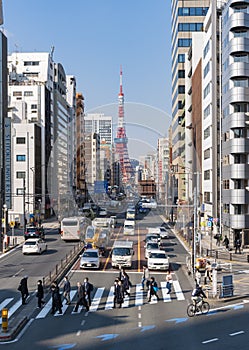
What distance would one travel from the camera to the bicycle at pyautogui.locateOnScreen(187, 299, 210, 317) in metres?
25.6

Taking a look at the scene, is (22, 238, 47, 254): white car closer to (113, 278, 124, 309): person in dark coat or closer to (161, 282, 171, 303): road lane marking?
(161, 282, 171, 303): road lane marking

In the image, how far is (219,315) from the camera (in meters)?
25.8

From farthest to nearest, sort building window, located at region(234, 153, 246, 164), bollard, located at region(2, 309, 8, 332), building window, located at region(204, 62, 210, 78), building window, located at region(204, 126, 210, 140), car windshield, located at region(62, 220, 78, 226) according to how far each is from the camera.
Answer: building window, located at region(204, 126, 210, 140) → building window, located at region(204, 62, 210, 78) → car windshield, located at region(62, 220, 78, 226) → building window, located at region(234, 153, 246, 164) → bollard, located at region(2, 309, 8, 332)

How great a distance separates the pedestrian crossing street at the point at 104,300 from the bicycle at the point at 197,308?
3.40m

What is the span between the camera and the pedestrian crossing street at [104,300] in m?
27.1

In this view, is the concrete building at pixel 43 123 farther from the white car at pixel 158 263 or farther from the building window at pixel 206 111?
the white car at pixel 158 263

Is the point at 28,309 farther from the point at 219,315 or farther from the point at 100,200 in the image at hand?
the point at 100,200

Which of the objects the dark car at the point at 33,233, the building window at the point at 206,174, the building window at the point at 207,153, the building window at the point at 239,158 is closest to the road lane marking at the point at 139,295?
the building window at the point at 239,158

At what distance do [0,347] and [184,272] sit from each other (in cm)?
2245

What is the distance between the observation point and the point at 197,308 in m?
25.8

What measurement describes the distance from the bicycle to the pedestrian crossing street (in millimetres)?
3401

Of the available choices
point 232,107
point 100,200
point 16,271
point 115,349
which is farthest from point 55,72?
point 115,349

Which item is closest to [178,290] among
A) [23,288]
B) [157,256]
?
[157,256]

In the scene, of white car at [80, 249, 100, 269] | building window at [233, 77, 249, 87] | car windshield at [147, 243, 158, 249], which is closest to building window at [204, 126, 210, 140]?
building window at [233, 77, 249, 87]
